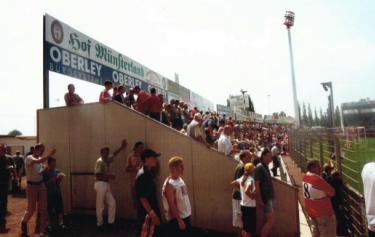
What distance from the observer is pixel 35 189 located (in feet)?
25.1

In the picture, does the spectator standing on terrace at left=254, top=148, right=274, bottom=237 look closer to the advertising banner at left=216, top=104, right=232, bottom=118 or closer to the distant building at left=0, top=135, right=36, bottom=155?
the advertising banner at left=216, top=104, right=232, bottom=118

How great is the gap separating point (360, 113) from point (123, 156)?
187 ft

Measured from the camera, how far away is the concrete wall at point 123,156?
815 cm

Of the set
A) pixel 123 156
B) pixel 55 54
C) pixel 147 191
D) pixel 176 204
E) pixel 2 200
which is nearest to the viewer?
pixel 147 191

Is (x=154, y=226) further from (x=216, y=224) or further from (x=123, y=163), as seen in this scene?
(x=123, y=163)

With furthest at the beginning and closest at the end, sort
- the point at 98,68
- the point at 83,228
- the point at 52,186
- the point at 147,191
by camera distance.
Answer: the point at 98,68 < the point at 83,228 < the point at 52,186 < the point at 147,191

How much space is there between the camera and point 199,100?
27312mm

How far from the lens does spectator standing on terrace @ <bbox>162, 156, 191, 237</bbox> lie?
4.79m

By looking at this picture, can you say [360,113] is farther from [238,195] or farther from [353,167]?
[238,195]

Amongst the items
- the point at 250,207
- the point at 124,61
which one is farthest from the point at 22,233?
the point at 124,61

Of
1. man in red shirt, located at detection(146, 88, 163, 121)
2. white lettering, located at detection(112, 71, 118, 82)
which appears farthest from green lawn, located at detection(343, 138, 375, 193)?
white lettering, located at detection(112, 71, 118, 82)

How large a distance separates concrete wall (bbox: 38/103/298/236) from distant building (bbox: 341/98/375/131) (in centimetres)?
5394

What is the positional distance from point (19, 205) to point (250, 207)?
8.24 meters

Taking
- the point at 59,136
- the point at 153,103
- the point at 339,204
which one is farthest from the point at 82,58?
the point at 339,204
